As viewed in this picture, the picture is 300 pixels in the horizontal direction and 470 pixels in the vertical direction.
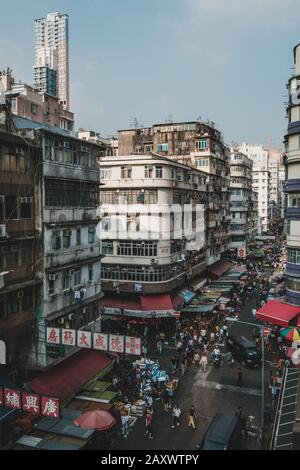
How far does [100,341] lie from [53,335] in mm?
3213

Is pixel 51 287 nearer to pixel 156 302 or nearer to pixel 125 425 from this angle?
pixel 125 425

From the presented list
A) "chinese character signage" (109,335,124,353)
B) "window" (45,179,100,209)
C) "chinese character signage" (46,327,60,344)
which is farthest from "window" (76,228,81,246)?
"chinese character signage" (109,335,124,353)

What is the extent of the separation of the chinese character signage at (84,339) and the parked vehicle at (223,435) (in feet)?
24.8

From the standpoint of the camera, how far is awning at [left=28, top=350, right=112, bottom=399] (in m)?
23.9

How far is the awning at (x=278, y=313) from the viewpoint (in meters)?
35.4

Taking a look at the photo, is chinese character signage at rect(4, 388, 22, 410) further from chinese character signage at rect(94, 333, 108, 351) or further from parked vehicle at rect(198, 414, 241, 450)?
parked vehicle at rect(198, 414, 241, 450)

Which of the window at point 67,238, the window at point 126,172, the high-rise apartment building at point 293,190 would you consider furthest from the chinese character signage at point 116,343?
the window at point 126,172

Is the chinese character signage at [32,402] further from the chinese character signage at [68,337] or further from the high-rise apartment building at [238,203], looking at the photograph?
the high-rise apartment building at [238,203]

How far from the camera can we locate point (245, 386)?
98.5 feet

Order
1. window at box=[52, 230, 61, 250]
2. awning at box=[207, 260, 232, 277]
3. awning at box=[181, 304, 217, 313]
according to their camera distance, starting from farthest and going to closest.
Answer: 1. awning at box=[207, 260, 232, 277]
2. awning at box=[181, 304, 217, 313]
3. window at box=[52, 230, 61, 250]

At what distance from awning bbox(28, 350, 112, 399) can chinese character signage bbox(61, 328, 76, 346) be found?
2.31 meters

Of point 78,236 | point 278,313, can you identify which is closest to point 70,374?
point 78,236

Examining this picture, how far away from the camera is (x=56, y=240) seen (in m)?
27.0
